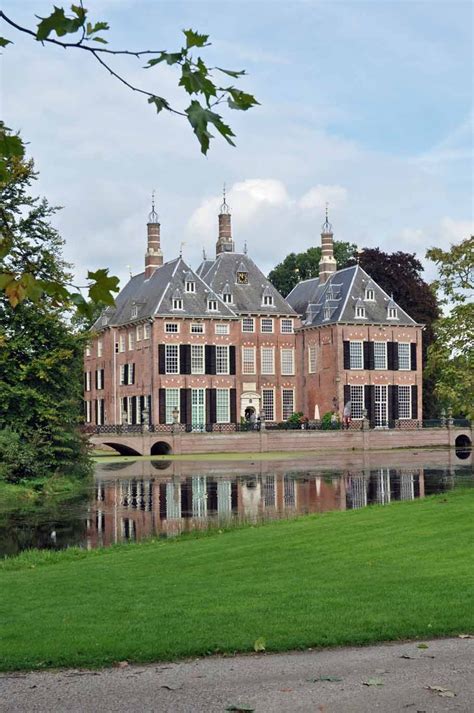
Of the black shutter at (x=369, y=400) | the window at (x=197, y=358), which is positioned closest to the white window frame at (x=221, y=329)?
the window at (x=197, y=358)

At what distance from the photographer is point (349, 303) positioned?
2741 inches

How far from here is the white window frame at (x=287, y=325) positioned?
236 feet

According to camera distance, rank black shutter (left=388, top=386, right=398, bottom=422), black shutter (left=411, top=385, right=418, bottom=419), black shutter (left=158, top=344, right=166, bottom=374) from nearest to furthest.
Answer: black shutter (left=158, top=344, right=166, bottom=374)
black shutter (left=388, top=386, right=398, bottom=422)
black shutter (left=411, top=385, right=418, bottom=419)

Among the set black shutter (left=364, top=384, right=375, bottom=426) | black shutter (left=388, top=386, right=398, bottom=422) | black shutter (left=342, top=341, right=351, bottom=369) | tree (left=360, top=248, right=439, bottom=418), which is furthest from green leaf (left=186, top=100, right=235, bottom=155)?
tree (left=360, top=248, right=439, bottom=418)

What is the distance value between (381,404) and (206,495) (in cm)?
3846

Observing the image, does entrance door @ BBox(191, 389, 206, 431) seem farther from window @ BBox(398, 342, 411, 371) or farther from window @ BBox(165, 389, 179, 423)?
window @ BBox(398, 342, 411, 371)

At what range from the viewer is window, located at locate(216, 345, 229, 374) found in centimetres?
6656

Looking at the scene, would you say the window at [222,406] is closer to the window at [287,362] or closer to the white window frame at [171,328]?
the white window frame at [171,328]

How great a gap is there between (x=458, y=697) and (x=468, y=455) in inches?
2055

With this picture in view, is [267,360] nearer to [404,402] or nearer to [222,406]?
[222,406]

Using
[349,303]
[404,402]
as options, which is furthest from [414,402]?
[349,303]

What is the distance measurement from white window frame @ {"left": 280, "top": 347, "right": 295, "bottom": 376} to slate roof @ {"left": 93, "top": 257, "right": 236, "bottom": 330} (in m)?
6.17

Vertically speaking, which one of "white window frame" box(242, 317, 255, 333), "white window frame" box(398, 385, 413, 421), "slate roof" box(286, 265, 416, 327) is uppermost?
"slate roof" box(286, 265, 416, 327)

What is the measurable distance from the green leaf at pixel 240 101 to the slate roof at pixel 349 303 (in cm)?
6458
